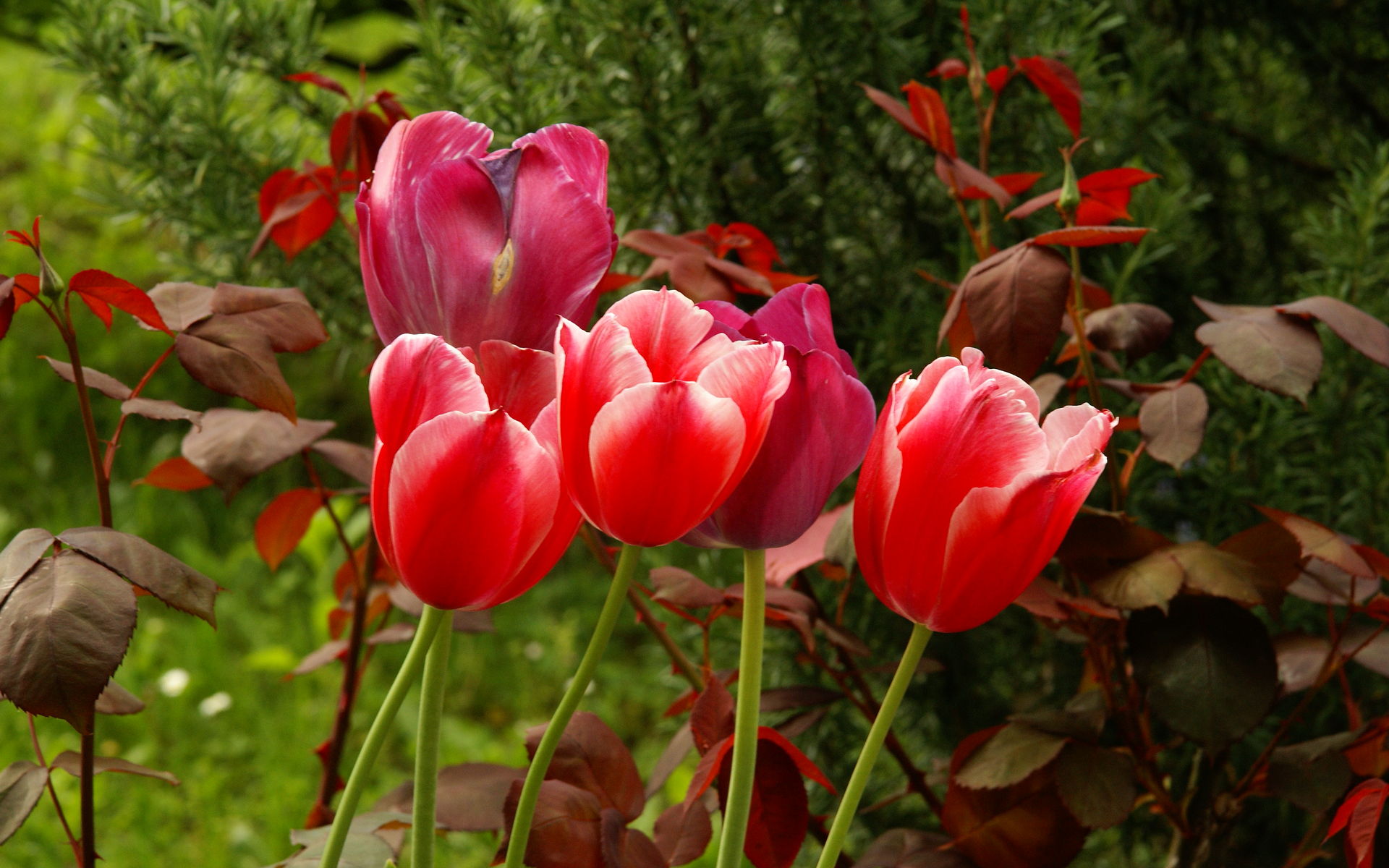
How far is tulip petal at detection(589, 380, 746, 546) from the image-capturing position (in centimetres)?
32

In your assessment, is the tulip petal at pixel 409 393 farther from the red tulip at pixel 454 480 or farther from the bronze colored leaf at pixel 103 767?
the bronze colored leaf at pixel 103 767

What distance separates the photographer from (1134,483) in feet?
3.03

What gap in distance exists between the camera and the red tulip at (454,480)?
0.32 meters

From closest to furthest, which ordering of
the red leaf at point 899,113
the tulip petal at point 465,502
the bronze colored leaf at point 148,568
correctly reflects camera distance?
the tulip petal at point 465,502 → the bronze colored leaf at point 148,568 → the red leaf at point 899,113

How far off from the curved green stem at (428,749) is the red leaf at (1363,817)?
34 cm

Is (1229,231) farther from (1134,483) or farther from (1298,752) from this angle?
(1298,752)

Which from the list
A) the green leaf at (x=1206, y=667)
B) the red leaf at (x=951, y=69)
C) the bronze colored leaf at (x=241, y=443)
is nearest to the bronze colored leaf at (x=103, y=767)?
the bronze colored leaf at (x=241, y=443)

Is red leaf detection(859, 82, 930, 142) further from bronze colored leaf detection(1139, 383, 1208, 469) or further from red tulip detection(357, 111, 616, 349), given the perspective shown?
red tulip detection(357, 111, 616, 349)

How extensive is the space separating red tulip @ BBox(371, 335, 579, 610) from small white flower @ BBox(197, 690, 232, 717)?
1.58 meters

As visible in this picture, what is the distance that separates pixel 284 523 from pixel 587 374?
491mm

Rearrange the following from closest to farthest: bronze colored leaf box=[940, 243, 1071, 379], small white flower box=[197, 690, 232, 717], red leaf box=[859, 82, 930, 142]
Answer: bronze colored leaf box=[940, 243, 1071, 379], red leaf box=[859, 82, 930, 142], small white flower box=[197, 690, 232, 717]

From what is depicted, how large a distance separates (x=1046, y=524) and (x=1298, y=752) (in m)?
A: 0.38

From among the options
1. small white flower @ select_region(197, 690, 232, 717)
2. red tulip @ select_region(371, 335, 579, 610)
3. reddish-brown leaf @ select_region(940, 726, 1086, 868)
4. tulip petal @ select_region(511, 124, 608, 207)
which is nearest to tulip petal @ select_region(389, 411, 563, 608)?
red tulip @ select_region(371, 335, 579, 610)

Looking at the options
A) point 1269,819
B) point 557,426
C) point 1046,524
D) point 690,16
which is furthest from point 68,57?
point 1269,819
